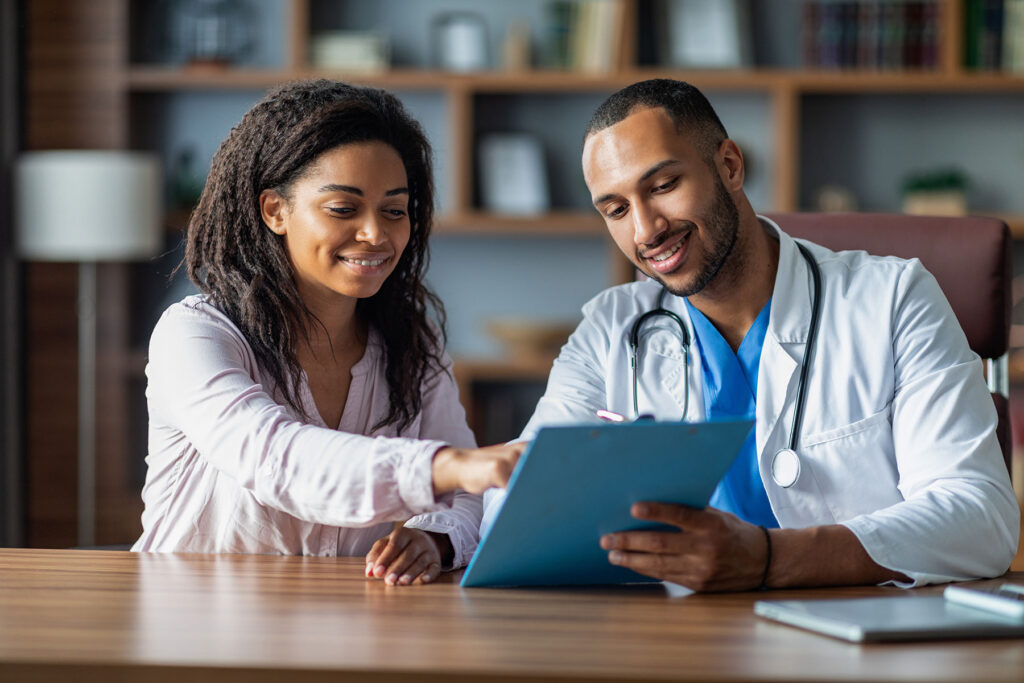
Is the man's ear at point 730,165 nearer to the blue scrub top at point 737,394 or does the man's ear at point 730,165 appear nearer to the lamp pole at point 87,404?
the blue scrub top at point 737,394

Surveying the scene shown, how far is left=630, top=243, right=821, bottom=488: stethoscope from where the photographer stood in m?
1.57

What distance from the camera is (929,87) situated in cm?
382

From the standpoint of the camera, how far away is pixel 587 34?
3.91m

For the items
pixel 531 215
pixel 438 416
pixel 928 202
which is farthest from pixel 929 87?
pixel 438 416

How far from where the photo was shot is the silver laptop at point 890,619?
1.03 metres

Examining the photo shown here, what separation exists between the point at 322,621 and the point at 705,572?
0.40 meters

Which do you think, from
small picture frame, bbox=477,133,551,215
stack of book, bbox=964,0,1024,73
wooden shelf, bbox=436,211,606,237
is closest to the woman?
wooden shelf, bbox=436,211,606,237

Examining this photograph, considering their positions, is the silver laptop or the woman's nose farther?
the woman's nose

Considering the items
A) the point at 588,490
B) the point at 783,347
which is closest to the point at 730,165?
the point at 783,347

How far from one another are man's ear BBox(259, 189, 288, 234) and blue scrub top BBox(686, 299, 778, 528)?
0.63 meters

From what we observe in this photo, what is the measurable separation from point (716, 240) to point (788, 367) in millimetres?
222

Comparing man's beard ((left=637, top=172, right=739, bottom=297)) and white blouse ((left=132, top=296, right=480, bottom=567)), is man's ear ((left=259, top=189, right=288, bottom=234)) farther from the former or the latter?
man's beard ((left=637, top=172, right=739, bottom=297))

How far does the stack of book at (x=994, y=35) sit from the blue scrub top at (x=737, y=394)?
8.28 ft

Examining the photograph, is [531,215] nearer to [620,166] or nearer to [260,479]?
[620,166]
